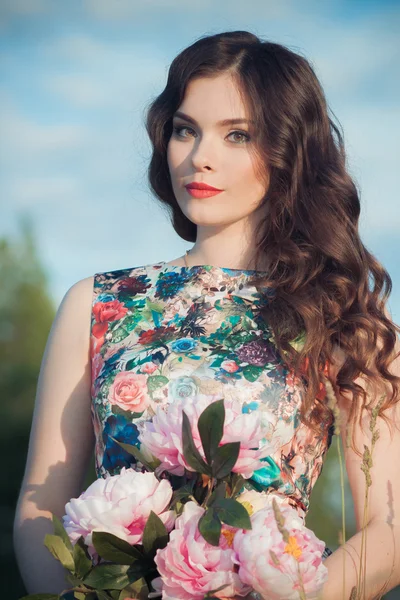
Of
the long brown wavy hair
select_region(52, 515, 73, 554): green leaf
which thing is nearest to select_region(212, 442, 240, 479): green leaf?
select_region(52, 515, 73, 554): green leaf

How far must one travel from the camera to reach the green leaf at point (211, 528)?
6.08 ft

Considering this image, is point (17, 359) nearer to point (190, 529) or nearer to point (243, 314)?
point (243, 314)

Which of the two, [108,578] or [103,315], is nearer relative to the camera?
[108,578]

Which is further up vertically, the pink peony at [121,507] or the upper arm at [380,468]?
the pink peony at [121,507]

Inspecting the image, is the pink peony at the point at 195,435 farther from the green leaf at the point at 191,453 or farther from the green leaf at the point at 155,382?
the green leaf at the point at 155,382

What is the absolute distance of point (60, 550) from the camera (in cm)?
197

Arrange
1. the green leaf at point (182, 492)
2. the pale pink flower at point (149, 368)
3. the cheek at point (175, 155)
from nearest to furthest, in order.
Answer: the green leaf at point (182, 492) → the pale pink flower at point (149, 368) → the cheek at point (175, 155)

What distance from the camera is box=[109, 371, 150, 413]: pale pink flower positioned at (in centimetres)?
299

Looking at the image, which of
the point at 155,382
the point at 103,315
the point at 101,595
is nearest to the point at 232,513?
the point at 101,595

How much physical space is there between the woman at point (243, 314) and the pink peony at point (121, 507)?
0.78 metres

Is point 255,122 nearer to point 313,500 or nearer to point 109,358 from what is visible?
point 109,358

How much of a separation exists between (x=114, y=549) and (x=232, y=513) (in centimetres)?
32

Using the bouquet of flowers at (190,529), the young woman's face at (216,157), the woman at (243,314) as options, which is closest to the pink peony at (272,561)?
the bouquet of flowers at (190,529)

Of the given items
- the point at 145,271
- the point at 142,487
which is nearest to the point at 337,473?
the point at 145,271
